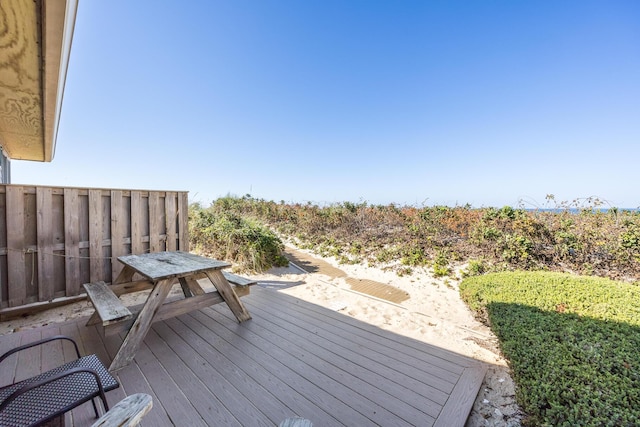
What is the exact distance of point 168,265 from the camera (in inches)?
96.5

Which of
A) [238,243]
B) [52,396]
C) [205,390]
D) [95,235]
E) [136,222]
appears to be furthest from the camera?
[238,243]

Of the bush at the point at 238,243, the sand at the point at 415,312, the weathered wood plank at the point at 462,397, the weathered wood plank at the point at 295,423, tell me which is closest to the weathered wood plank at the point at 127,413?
the weathered wood plank at the point at 295,423

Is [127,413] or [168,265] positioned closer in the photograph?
[127,413]

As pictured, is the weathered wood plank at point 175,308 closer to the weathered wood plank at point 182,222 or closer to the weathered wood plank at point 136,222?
the weathered wood plank at point 136,222

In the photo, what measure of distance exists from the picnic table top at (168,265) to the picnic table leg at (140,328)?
91 millimetres

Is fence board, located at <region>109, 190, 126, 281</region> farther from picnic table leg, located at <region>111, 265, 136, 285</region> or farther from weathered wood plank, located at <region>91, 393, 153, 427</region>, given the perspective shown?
weathered wood plank, located at <region>91, 393, 153, 427</region>

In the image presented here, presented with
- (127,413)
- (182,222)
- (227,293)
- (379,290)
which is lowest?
(379,290)

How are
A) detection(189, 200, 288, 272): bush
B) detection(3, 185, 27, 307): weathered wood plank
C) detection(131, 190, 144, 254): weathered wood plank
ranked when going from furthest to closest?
detection(189, 200, 288, 272): bush → detection(131, 190, 144, 254): weathered wood plank → detection(3, 185, 27, 307): weathered wood plank

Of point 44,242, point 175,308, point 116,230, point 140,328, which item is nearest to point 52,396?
point 140,328

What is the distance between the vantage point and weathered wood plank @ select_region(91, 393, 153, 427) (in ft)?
2.29

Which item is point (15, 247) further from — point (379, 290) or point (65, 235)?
point (379, 290)

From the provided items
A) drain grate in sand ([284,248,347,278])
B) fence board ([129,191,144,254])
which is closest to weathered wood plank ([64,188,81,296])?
fence board ([129,191,144,254])

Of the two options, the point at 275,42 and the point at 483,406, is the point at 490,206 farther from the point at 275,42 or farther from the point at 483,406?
the point at 275,42

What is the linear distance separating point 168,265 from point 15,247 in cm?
193
